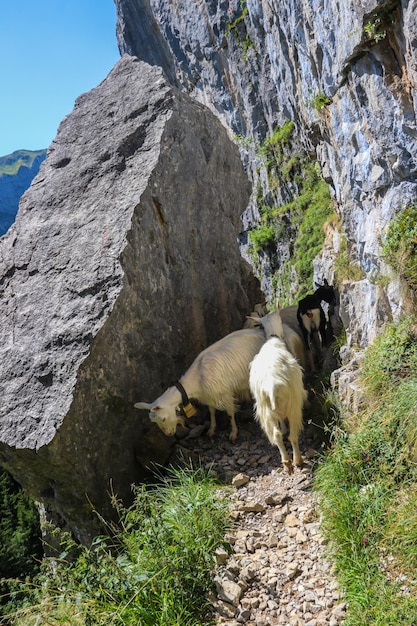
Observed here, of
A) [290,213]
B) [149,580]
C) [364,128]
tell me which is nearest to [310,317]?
[364,128]

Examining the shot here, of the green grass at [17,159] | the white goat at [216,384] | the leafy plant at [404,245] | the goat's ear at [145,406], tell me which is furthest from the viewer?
the green grass at [17,159]

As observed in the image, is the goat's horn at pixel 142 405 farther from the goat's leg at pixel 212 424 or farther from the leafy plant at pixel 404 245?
the leafy plant at pixel 404 245

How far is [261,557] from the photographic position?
5.51 meters

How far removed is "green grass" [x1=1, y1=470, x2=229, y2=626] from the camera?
4664 millimetres

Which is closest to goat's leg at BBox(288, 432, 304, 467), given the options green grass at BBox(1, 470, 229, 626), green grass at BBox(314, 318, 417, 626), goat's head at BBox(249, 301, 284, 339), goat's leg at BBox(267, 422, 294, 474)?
goat's leg at BBox(267, 422, 294, 474)

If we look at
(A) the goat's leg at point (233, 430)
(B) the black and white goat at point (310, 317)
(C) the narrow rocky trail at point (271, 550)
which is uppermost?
(B) the black and white goat at point (310, 317)

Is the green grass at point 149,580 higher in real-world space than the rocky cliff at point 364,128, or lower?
lower

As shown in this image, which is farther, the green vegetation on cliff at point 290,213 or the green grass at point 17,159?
the green grass at point 17,159

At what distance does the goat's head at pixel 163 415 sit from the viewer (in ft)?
24.4

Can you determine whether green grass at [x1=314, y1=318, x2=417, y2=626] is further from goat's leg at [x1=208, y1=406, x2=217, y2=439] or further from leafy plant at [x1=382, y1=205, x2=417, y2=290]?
goat's leg at [x1=208, y1=406, x2=217, y2=439]

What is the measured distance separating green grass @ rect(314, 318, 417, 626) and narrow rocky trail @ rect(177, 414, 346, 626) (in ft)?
0.78

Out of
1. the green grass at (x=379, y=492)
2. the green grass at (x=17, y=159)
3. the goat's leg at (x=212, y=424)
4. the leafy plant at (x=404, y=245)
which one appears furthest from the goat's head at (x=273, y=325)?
the green grass at (x=17, y=159)

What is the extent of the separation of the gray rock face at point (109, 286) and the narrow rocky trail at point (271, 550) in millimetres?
1471

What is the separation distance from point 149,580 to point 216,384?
3523 millimetres
